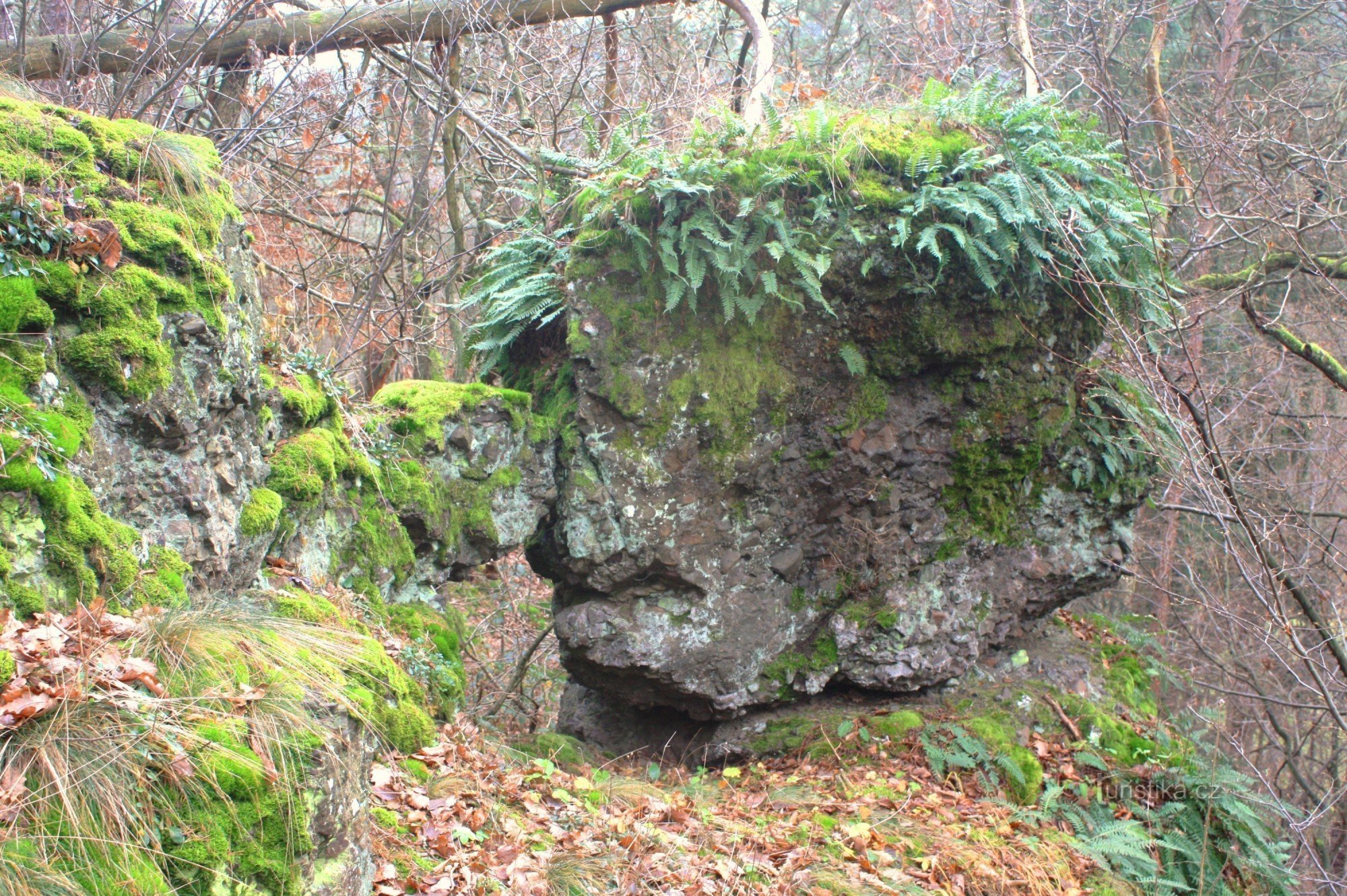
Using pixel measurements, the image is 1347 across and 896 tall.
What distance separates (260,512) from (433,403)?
183cm

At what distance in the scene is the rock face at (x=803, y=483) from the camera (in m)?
6.23

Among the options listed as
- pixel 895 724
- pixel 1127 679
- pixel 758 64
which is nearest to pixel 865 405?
pixel 895 724

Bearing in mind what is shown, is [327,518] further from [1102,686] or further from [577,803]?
[1102,686]

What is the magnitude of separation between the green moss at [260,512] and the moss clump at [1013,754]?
16.0 ft

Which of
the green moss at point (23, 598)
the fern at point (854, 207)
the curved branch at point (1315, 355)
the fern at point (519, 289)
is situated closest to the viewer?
the green moss at point (23, 598)

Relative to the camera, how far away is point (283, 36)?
744 cm

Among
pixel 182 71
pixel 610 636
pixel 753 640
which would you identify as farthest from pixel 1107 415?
pixel 182 71

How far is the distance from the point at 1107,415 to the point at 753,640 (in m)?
3.34

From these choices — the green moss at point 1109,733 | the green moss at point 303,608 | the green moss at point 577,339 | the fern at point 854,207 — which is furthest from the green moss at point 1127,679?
the green moss at point 303,608

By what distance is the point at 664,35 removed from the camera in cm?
1077

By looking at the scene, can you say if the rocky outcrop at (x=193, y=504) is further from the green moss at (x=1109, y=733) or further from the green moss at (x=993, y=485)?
the green moss at (x=1109, y=733)

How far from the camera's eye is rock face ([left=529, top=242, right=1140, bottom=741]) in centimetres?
623

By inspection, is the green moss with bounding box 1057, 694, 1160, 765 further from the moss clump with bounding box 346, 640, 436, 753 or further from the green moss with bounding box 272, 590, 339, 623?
the green moss with bounding box 272, 590, 339, 623

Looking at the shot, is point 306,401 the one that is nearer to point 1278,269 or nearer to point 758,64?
point 758,64
